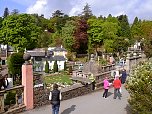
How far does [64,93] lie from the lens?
20.4 meters

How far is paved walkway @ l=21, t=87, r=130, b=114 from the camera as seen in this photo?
17578 mm

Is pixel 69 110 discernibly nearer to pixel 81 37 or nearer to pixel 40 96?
pixel 40 96

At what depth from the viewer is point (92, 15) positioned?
101 m

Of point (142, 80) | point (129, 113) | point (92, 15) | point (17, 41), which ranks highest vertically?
point (92, 15)

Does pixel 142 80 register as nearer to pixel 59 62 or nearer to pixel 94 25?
pixel 59 62

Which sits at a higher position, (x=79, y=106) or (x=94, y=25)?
(x=94, y=25)

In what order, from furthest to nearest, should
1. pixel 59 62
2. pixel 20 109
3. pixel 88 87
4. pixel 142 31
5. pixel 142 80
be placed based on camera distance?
pixel 142 31 < pixel 59 62 < pixel 88 87 < pixel 20 109 < pixel 142 80

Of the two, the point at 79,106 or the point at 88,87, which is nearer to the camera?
the point at 79,106

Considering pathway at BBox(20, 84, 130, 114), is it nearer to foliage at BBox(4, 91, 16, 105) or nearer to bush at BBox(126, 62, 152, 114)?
foliage at BBox(4, 91, 16, 105)

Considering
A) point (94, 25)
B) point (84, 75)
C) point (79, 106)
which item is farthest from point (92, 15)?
point (79, 106)

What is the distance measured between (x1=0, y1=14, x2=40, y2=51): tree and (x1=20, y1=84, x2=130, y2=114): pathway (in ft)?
177

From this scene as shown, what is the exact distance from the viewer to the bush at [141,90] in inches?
552

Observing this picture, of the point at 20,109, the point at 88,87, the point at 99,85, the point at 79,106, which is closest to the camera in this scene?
the point at 20,109

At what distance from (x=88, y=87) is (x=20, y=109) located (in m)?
7.99
